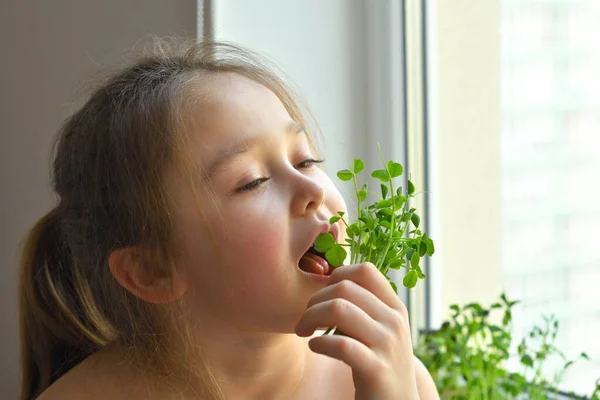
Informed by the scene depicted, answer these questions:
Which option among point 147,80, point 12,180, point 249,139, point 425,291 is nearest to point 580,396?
point 425,291

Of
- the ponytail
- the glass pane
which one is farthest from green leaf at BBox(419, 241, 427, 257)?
the ponytail

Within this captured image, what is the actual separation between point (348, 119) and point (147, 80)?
0.56 metres

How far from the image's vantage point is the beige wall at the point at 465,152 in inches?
62.6

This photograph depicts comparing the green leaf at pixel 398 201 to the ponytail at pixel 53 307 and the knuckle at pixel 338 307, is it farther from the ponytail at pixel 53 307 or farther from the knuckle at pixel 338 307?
the ponytail at pixel 53 307

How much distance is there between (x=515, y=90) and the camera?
1.52 meters

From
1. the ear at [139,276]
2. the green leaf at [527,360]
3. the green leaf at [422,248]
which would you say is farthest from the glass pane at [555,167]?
the ear at [139,276]

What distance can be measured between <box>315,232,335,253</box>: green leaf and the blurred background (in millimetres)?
537

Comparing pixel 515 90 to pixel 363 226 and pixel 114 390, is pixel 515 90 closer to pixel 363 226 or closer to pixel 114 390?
pixel 363 226

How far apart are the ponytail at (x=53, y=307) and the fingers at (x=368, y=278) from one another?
0.51m

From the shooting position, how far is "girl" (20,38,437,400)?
1.03 m

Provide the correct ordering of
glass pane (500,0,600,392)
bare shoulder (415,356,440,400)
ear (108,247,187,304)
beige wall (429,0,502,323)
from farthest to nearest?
beige wall (429,0,502,323)
glass pane (500,0,600,392)
bare shoulder (415,356,440,400)
ear (108,247,187,304)

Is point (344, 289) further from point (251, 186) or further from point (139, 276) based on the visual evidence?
point (139, 276)

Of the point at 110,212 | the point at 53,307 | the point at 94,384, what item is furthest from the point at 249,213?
the point at 53,307

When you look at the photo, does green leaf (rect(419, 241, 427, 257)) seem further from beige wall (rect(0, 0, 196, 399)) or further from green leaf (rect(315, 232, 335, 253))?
beige wall (rect(0, 0, 196, 399))
